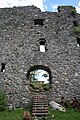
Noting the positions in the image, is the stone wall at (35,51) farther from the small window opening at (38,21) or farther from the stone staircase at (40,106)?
the stone staircase at (40,106)

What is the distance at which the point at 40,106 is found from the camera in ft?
41.2

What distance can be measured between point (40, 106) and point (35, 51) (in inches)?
214

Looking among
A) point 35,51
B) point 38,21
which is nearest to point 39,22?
point 38,21

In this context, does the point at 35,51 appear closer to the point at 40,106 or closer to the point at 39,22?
the point at 39,22

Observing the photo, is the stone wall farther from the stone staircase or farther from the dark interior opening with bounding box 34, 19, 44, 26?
the stone staircase

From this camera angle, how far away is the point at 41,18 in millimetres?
18562

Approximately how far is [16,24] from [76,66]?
6613mm

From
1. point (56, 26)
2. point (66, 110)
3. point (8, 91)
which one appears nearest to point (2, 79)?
point (8, 91)

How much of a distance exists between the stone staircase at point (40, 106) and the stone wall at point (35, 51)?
1043mm

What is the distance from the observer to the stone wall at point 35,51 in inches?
591

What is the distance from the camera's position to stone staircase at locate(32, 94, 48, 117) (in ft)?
37.4

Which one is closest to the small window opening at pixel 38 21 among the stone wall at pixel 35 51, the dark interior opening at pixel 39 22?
the dark interior opening at pixel 39 22

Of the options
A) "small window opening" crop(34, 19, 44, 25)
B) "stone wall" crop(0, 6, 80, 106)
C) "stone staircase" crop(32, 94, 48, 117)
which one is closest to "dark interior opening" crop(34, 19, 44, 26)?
"small window opening" crop(34, 19, 44, 25)

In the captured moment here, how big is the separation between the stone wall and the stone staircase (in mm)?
1043
